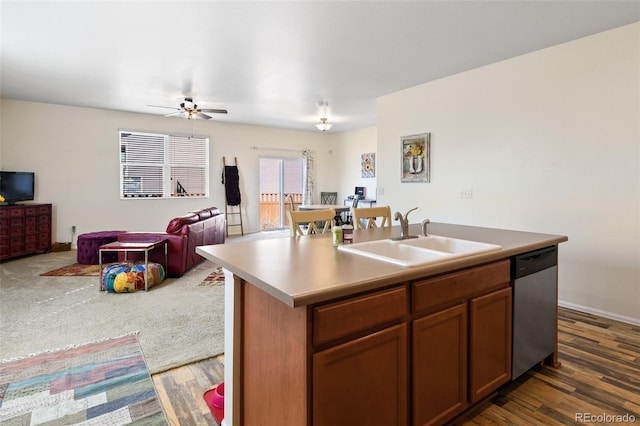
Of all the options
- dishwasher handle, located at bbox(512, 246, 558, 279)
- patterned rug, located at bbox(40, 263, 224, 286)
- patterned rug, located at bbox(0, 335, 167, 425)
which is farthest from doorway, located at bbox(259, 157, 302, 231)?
dishwasher handle, located at bbox(512, 246, 558, 279)

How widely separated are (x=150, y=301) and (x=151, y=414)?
1939mm

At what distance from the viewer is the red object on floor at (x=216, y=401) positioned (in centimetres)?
178

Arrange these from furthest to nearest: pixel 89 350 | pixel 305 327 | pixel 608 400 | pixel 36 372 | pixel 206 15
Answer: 1. pixel 206 15
2. pixel 89 350
3. pixel 36 372
4. pixel 608 400
5. pixel 305 327

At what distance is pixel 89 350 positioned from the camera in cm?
247

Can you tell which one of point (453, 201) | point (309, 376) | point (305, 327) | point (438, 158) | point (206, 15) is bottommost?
point (309, 376)

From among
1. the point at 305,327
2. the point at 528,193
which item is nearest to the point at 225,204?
the point at 528,193

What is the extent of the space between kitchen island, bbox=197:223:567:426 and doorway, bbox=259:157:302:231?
263 inches

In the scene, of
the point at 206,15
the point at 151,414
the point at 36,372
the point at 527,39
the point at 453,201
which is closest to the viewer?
the point at 151,414

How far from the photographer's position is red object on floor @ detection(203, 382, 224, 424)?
1.78 meters

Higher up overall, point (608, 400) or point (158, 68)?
point (158, 68)

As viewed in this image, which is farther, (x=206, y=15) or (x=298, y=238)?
(x=206, y=15)

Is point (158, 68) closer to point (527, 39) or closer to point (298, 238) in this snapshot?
point (298, 238)

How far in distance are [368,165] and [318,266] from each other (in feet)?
23.0

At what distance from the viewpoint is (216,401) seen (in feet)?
5.96
